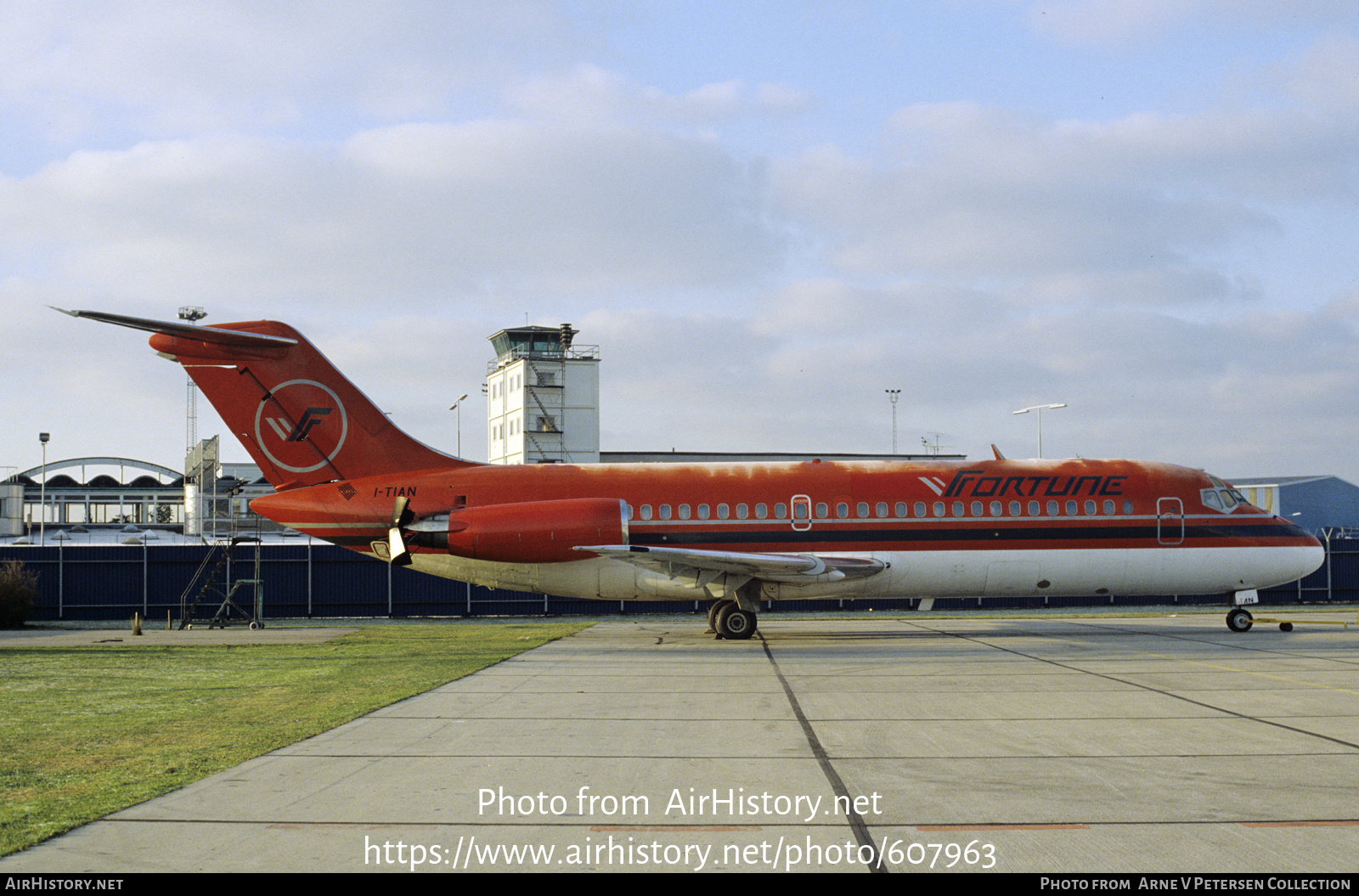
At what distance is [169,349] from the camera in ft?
71.4

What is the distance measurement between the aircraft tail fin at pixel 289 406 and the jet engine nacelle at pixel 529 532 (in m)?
2.83

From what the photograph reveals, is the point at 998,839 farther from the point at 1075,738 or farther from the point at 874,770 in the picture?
the point at 1075,738

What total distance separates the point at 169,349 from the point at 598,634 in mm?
11364

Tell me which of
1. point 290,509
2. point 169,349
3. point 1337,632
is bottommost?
point 1337,632

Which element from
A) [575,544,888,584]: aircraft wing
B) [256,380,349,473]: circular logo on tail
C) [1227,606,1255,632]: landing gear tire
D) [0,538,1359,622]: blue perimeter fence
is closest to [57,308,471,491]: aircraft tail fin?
[256,380,349,473]: circular logo on tail

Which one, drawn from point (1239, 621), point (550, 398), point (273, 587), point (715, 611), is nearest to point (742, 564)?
point (715, 611)

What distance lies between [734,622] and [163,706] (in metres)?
12.1

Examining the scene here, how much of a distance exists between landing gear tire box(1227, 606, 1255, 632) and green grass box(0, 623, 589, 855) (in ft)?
50.7

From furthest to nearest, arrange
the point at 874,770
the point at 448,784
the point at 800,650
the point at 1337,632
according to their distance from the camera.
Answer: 1. the point at 1337,632
2. the point at 800,650
3. the point at 874,770
4. the point at 448,784

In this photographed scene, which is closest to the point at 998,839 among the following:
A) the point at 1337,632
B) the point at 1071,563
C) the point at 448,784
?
the point at 448,784

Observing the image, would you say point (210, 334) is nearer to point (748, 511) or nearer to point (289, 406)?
point (289, 406)

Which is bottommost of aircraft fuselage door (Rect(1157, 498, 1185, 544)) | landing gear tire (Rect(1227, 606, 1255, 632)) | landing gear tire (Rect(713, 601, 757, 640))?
landing gear tire (Rect(1227, 606, 1255, 632))

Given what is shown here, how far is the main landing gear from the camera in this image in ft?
73.8

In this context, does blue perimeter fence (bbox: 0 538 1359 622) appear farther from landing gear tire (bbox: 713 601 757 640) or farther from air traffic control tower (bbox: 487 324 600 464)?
air traffic control tower (bbox: 487 324 600 464)
